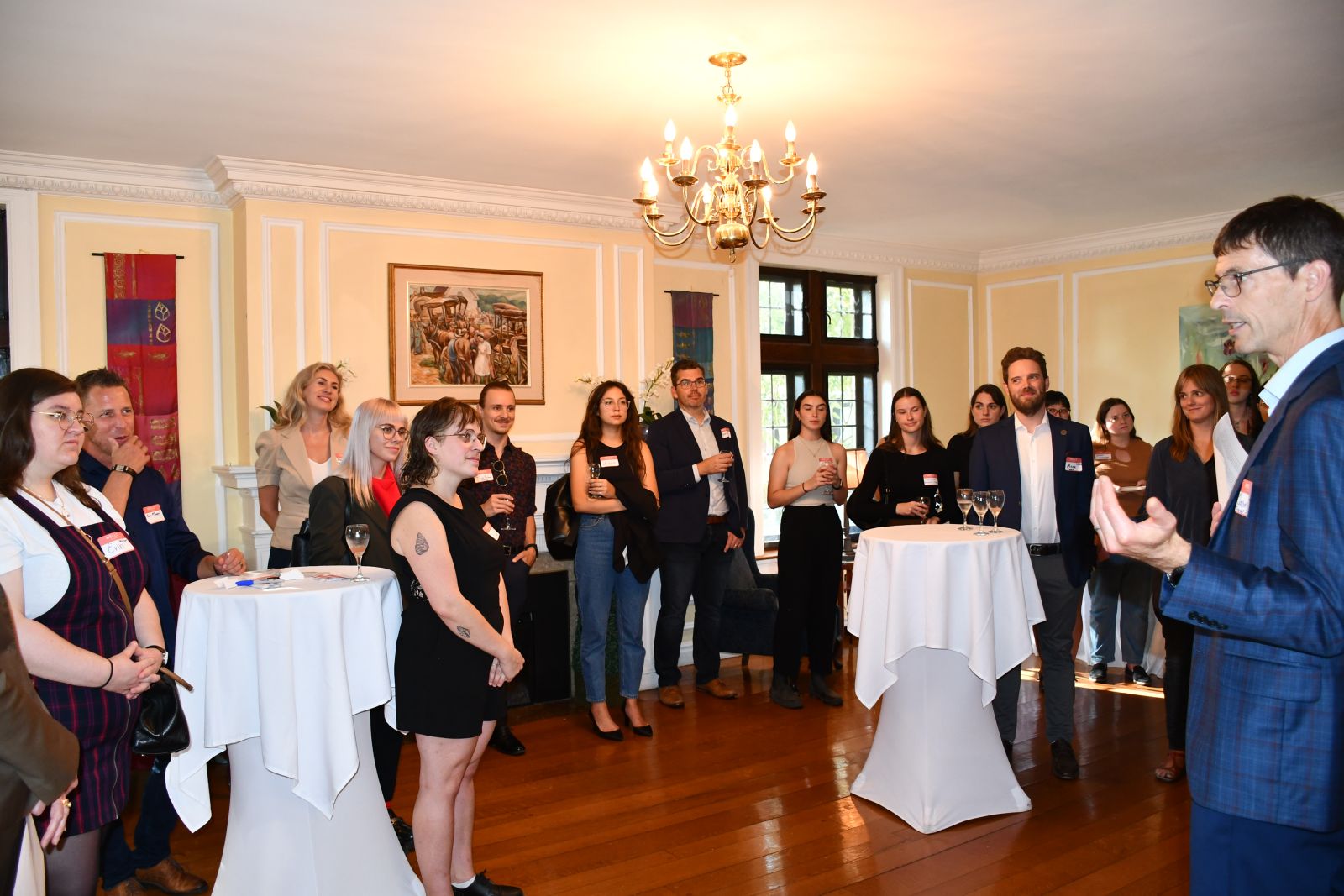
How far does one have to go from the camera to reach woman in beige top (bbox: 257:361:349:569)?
4355 millimetres

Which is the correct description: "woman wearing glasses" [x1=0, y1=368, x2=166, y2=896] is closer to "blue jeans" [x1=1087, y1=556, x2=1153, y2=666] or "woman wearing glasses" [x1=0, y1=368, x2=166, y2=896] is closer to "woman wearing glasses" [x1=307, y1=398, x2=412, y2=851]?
"woman wearing glasses" [x1=307, y1=398, x2=412, y2=851]

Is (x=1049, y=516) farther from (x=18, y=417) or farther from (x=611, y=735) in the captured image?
(x=18, y=417)

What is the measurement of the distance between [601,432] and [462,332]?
1.77 meters

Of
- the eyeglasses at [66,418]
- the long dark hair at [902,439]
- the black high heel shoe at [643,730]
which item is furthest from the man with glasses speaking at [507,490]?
the eyeglasses at [66,418]

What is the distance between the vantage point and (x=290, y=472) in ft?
14.5

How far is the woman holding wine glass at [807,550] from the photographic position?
4848 mm

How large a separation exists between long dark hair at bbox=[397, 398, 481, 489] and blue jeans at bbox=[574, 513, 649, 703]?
2.02 metres

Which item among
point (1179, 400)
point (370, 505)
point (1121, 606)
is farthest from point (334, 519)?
point (1121, 606)

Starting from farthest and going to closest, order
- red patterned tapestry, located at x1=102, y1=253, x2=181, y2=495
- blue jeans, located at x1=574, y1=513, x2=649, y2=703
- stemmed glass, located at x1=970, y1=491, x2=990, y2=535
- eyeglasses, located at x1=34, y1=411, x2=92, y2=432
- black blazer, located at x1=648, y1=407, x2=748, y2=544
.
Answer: red patterned tapestry, located at x1=102, y1=253, x2=181, y2=495 → black blazer, located at x1=648, y1=407, x2=748, y2=544 → blue jeans, located at x1=574, y1=513, x2=649, y2=703 → stemmed glass, located at x1=970, y1=491, x2=990, y2=535 → eyeglasses, located at x1=34, y1=411, x2=92, y2=432

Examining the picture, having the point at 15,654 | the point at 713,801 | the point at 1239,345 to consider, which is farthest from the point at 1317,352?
the point at 713,801

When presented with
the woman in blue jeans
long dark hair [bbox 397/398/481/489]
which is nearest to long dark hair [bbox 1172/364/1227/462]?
the woman in blue jeans

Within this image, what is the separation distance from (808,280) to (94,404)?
19.7 feet

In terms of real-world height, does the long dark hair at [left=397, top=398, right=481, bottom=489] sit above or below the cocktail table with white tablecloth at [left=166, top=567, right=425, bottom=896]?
above

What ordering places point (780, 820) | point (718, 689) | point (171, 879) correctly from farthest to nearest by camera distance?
point (718, 689)
point (780, 820)
point (171, 879)
